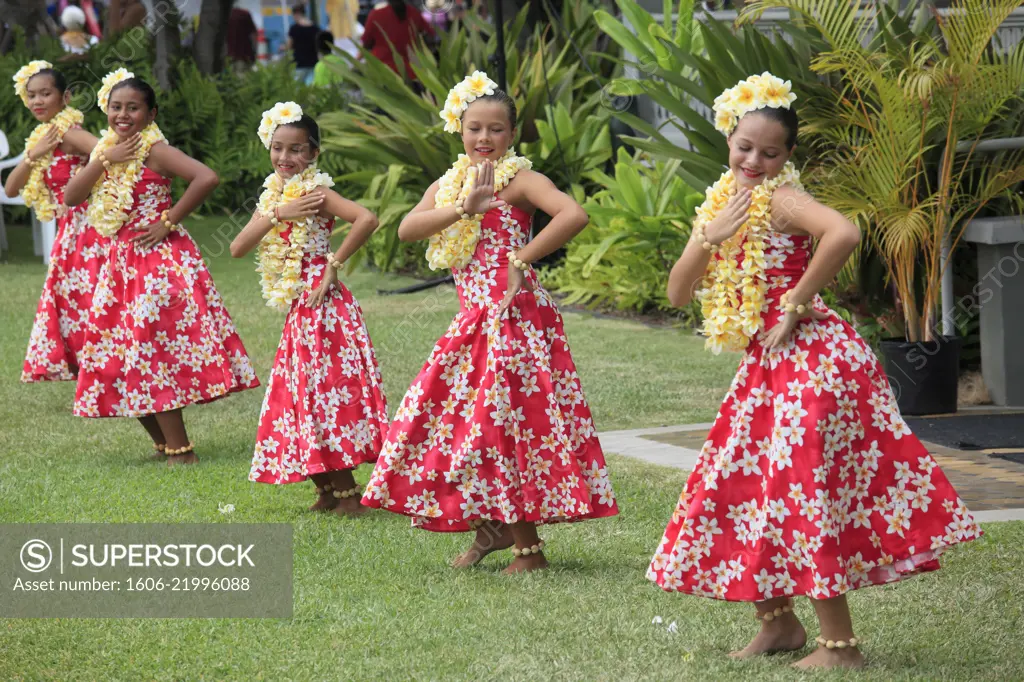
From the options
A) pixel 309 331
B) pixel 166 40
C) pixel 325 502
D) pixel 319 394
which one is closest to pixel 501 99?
pixel 309 331

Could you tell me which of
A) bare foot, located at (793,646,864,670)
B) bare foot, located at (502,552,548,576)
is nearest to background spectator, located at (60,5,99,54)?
bare foot, located at (502,552,548,576)

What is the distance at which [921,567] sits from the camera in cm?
390

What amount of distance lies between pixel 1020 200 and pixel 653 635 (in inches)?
170

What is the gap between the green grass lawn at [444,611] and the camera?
4.12 meters

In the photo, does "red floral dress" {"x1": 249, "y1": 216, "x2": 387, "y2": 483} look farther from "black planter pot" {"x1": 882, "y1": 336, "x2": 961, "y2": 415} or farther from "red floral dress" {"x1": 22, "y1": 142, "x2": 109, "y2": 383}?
"black planter pot" {"x1": 882, "y1": 336, "x2": 961, "y2": 415}

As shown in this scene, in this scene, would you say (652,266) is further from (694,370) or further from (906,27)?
(906,27)

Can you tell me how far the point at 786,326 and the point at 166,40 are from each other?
1465 cm

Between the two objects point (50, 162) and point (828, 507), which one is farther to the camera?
point (50, 162)

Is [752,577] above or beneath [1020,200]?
beneath

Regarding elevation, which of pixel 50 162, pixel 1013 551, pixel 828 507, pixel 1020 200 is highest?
pixel 50 162

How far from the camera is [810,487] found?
3820mm

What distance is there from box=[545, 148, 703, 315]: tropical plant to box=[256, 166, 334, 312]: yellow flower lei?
509 cm

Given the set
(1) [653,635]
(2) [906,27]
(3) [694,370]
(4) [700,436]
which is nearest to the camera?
(1) [653,635]

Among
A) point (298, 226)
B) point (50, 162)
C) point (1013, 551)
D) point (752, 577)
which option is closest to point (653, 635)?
point (752, 577)
